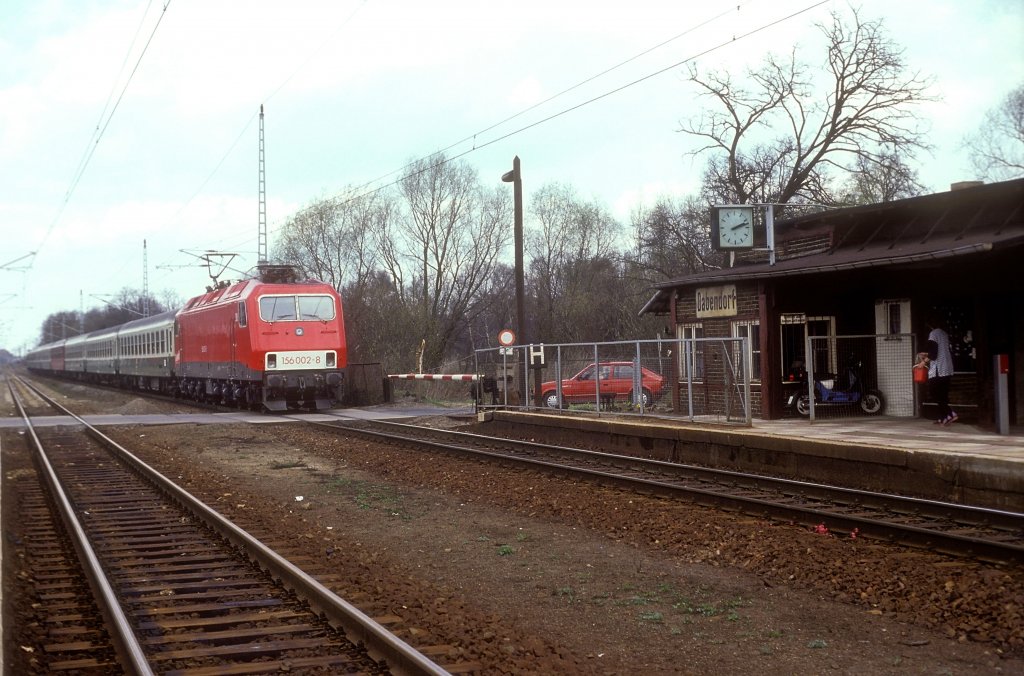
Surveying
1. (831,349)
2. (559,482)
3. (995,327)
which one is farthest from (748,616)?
(831,349)

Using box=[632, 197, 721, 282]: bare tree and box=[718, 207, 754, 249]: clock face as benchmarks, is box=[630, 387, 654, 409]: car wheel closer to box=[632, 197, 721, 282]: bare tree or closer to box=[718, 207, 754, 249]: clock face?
box=[718, 207, 754, 249]: clock face

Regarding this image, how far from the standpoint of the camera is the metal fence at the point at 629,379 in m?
16.5

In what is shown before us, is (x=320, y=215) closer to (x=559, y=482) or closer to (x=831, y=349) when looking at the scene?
(x=831, y=349)

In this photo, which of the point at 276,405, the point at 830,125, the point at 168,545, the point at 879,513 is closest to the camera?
the point at 168,545

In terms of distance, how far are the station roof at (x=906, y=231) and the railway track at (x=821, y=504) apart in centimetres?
450

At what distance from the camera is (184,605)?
705 centimetres

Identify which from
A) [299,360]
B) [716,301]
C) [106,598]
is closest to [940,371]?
[716,301]

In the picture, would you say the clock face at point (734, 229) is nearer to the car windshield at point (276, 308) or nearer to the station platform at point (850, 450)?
the station platform at point (850, 450)

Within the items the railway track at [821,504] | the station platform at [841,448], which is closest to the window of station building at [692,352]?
the station platform at [841,448]

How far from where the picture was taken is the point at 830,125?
133 ft

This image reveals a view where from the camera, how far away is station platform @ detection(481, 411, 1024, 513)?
1070cm

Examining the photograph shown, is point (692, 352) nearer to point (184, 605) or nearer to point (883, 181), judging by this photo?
point (184, 605)

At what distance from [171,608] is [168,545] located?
99.6 inches

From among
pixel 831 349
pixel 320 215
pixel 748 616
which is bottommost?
pixel 748 616
